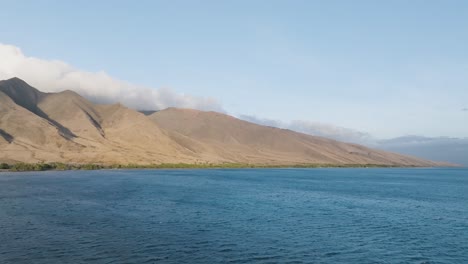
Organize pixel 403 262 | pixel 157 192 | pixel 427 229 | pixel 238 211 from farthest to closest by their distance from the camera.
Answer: pixel 157 192, pixel 238 211, pixel 427 229, pixel 403 262

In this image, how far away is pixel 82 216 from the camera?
69.2m

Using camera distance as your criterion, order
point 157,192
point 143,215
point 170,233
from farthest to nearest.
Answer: point 157,192 → point 143,215 → point 170,233

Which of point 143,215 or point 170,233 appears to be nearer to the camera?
point 170,233

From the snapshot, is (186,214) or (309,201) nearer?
(186,214)

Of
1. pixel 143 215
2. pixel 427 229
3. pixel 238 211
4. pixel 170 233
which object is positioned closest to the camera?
pixel 170 233

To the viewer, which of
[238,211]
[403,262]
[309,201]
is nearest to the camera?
[403,262]

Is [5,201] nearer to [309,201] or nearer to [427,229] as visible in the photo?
[309,201]

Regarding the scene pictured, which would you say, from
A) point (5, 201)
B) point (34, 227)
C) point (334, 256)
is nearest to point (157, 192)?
point (5, 201)

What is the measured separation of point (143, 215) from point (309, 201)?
42.9 m

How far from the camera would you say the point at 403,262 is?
4575 centimetres

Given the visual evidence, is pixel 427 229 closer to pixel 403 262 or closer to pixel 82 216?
pixel 403 262

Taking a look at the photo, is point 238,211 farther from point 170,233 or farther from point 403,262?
point 403,262

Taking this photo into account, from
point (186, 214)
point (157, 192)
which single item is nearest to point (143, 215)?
point (186, 214)

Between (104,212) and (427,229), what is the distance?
51.8 m
